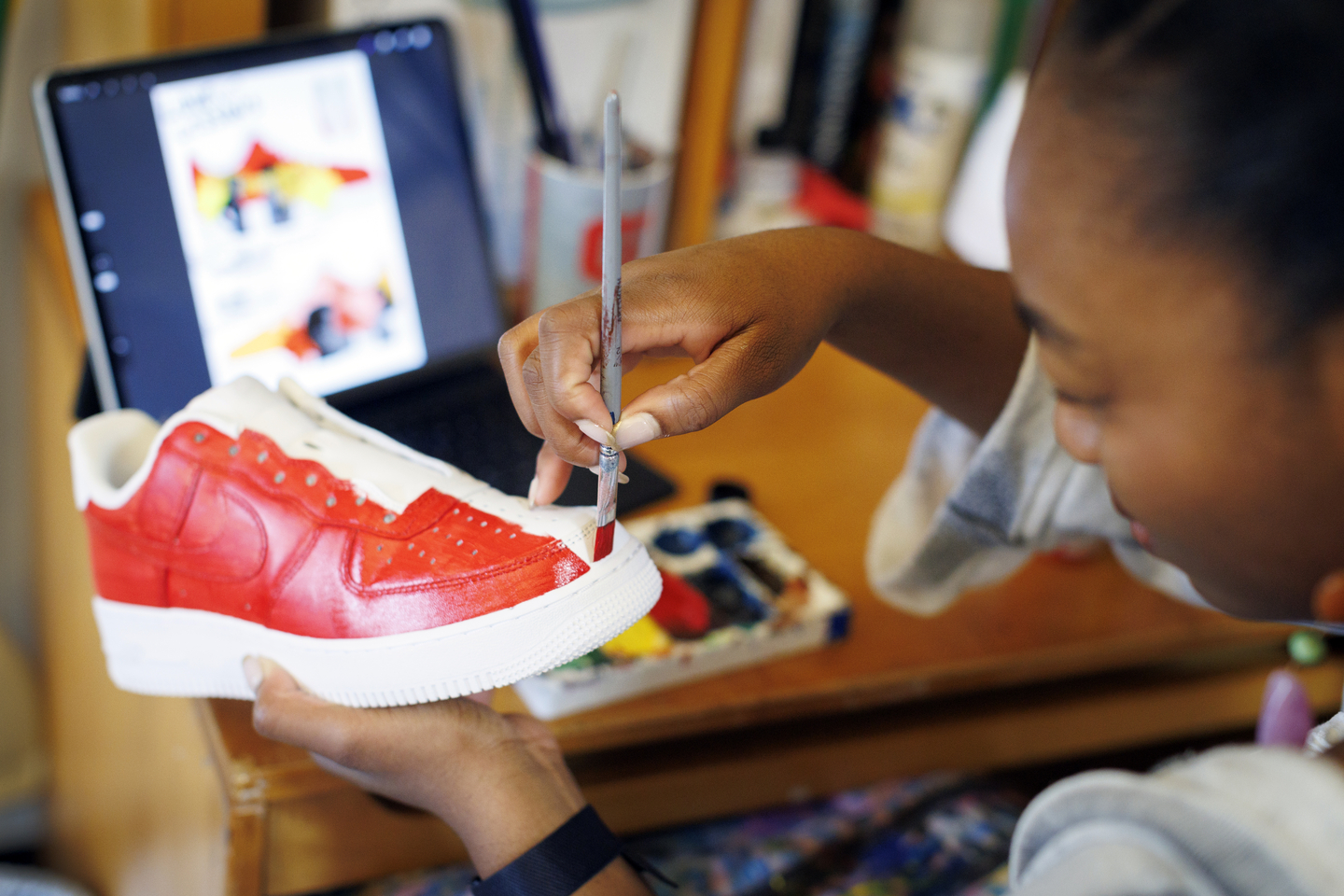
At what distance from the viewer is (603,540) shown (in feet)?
1.50

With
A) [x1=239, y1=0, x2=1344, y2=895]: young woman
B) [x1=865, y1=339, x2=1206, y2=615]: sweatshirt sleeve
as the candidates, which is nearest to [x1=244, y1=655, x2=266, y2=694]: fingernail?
[x1=239, y1=0, x2=1344, y2=895]: young woman

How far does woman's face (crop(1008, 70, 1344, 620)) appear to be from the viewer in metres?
0.32

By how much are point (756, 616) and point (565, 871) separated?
0.70 feet

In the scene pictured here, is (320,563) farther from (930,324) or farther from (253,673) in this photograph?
(930,324)

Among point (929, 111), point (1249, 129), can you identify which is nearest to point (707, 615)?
point (1249, 129)

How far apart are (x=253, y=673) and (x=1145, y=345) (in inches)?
16.8

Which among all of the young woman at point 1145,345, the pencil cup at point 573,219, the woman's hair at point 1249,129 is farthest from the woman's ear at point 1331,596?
the pencil cup at point 573,219

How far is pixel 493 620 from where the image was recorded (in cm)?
45

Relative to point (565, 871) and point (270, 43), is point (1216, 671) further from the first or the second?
point (270, 43)

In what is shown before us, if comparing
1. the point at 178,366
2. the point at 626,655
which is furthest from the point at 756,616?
the point at 178,366

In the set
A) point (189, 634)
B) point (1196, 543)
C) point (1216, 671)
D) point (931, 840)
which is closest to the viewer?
point (1196, 543)

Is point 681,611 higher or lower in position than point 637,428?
lower

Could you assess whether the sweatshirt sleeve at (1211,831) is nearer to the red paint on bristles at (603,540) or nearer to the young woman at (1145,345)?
the young woman at (1145,345)

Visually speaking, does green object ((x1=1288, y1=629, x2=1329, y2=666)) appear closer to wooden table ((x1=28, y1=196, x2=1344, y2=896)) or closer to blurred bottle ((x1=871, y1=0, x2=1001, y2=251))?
wooden table ((x1=28, y1=196, x2=1344, y2=896))
